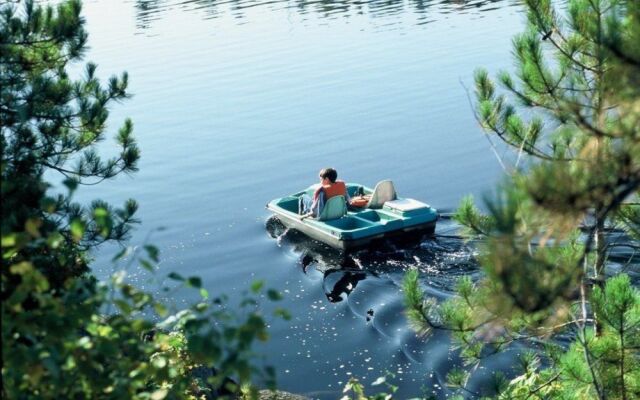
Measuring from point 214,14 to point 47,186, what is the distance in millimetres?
39280

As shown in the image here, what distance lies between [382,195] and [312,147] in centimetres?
688

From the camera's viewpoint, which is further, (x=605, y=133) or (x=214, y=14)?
(x=214, y=14)

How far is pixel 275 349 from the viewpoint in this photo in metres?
12.3

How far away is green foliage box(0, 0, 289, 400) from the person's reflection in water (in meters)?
1.69

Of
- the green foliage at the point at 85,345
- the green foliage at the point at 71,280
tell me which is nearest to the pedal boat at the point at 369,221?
the green foliage at the point at 71,280

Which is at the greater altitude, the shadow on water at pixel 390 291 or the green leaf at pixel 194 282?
the green leaf at pixel 194 282

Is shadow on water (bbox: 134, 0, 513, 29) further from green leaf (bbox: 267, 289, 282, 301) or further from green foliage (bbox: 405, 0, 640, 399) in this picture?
green leaf (bbox: 267, 289, 282, 301)

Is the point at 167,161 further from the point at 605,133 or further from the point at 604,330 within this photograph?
the point at 605,133

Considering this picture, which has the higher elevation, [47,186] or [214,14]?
[47,186]

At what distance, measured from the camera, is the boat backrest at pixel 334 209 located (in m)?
15.2

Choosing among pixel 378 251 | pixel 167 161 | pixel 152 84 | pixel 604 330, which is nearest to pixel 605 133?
pixel 604 330

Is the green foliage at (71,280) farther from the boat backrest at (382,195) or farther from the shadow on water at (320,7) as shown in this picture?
the shadow on water at (320,7)

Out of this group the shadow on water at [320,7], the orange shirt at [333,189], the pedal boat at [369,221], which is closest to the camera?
the pedal boat at [369,221]

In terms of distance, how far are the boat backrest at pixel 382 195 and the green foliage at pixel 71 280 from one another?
3.54 metres
